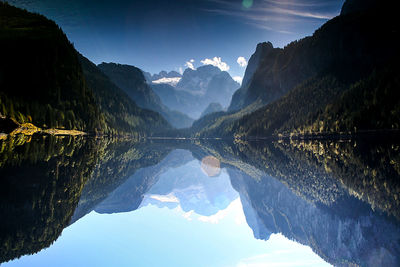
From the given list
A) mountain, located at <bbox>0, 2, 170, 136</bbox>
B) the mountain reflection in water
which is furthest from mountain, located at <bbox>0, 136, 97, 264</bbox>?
mountain, located at <bbox>0, 2, 170, 136</bbox>

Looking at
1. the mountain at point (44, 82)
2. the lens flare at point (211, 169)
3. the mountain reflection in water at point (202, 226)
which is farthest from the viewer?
the mountain at point (44, 82)

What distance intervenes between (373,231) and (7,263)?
1118 cm

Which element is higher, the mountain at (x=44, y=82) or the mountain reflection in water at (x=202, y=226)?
the mountain at (x=44, y=82)

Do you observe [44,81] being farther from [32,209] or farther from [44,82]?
[32,209]

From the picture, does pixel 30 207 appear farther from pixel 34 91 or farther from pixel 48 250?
pixel 34 91

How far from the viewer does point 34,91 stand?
5276 inches

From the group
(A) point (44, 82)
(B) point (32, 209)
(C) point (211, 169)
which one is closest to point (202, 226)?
(B) point (32, 209)

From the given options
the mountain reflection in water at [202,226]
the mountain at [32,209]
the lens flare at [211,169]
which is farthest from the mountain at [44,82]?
the mountain reflection in water at [202,226]

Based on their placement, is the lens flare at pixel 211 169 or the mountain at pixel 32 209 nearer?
the mountain at pixel 32 209

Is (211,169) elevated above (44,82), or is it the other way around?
(44,82)

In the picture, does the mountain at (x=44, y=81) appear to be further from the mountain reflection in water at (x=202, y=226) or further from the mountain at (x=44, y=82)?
the mountain reflection in water at (x=202, y=226)

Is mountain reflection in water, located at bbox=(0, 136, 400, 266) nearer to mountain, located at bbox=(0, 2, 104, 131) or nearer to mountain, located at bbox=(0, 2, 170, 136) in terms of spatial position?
mountain, located at bbox=(0, 2, 170, 136)

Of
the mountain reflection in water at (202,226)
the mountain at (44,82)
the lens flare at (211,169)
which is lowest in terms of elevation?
the lens flare at (211,169)

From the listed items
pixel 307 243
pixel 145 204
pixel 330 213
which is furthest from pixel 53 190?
pixel 330 213
